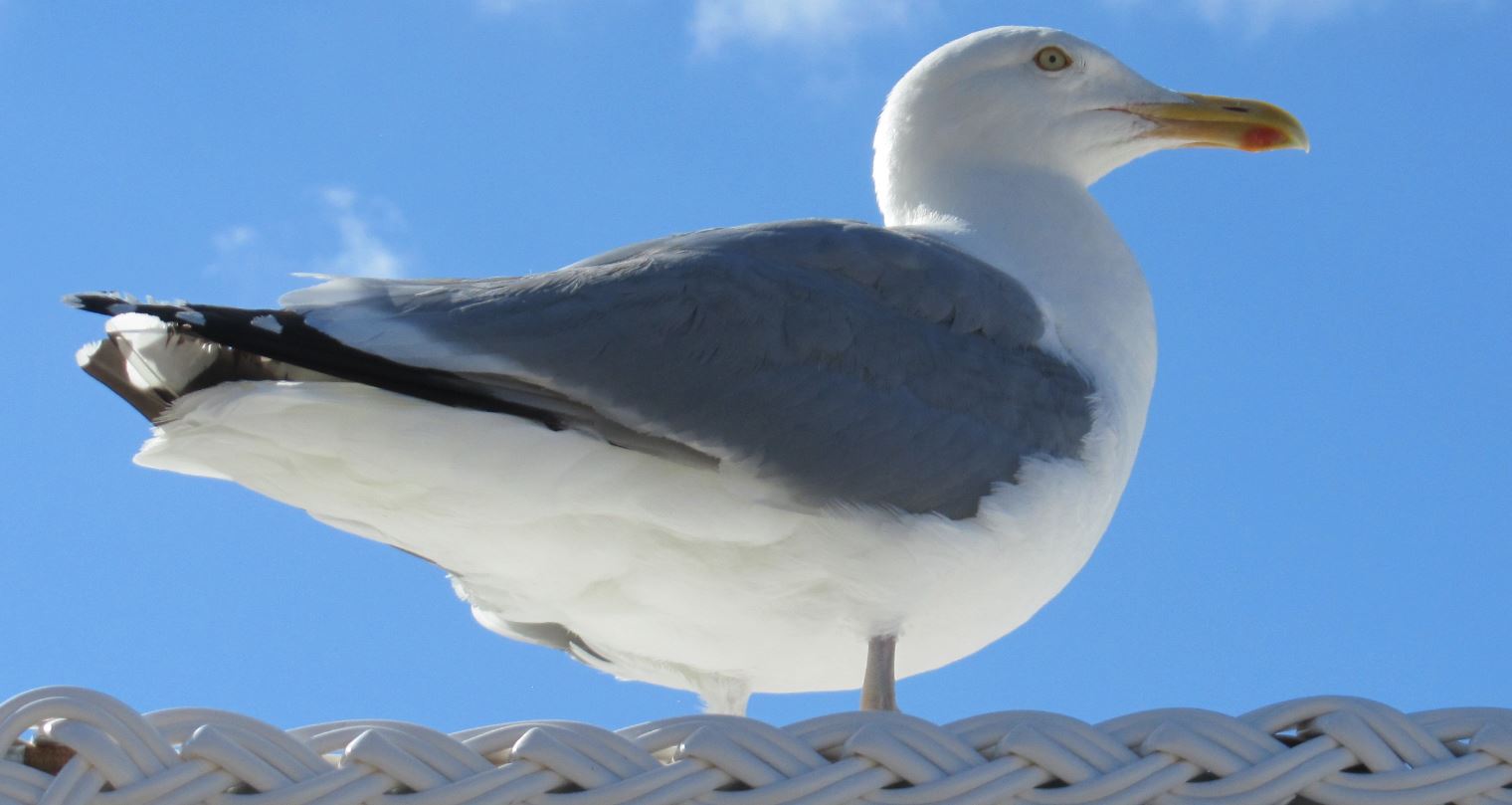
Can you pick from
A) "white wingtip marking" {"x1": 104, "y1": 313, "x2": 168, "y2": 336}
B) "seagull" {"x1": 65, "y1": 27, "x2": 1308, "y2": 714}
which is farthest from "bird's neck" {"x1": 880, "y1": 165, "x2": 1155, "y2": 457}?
"white wingtip marking" {"x1": 104, "y1": 313, "x2": 168, "y2": 336}

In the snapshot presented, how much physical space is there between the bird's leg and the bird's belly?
27mm

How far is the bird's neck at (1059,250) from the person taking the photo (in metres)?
2.98

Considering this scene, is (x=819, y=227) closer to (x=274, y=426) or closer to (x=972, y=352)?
(x=972, y=352)

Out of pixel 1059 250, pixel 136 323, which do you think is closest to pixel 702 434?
pixel 136 323

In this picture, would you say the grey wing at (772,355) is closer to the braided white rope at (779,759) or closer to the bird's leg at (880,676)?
the bird's leg at (880,676)

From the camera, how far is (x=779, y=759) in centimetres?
156

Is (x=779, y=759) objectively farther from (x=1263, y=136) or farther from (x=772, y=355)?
(x=1263, y=136)

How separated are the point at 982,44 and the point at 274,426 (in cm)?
180

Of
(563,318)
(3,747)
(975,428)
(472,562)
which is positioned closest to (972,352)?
(975,428)

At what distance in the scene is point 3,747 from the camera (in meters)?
1.42

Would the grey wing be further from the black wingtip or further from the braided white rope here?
the braided white rope

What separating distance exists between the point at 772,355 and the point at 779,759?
1.06m

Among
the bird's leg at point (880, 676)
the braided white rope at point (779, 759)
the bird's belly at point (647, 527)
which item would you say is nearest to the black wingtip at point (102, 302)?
the bird's belly at point (647, 527)

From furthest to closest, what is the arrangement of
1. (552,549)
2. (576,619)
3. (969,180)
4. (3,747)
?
(969,180) < (576,619) < (552,549) < (3,747)
